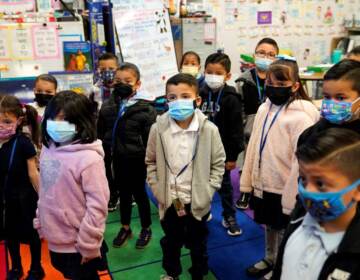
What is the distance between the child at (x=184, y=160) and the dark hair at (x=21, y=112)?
0.83m

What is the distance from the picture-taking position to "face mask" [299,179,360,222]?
3.79 ft

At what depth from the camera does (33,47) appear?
4273 millimetres

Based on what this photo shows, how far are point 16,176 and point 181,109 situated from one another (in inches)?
42.2

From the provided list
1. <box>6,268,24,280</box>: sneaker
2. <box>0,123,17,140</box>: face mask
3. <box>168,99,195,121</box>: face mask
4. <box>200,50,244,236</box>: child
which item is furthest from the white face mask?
<box>6,268,24,280</box>: sneaker

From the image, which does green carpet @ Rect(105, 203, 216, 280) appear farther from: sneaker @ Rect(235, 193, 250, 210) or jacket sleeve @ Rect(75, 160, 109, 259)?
jacket sleeve @ Rect(75, 160, 109, 259)

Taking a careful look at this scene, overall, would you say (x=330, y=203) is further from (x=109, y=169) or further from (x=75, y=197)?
(x=109, y=169)

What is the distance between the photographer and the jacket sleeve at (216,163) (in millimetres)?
2281

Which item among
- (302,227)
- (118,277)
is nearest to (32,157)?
(118,277)

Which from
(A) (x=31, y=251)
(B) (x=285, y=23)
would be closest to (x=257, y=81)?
(A) (x=31, y=251)

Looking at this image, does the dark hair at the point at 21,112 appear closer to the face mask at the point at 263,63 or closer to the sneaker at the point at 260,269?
the sneaker at the point at 260,269

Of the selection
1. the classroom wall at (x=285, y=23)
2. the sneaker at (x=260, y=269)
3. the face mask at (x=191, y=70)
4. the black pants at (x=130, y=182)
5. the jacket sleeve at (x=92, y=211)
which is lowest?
the sneaker at (x=260, y=269)

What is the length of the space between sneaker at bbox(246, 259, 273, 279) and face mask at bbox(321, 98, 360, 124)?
1204mm

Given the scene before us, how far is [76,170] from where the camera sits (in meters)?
1.82

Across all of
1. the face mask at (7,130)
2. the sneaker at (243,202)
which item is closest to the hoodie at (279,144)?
the sneaker at (243,202)
